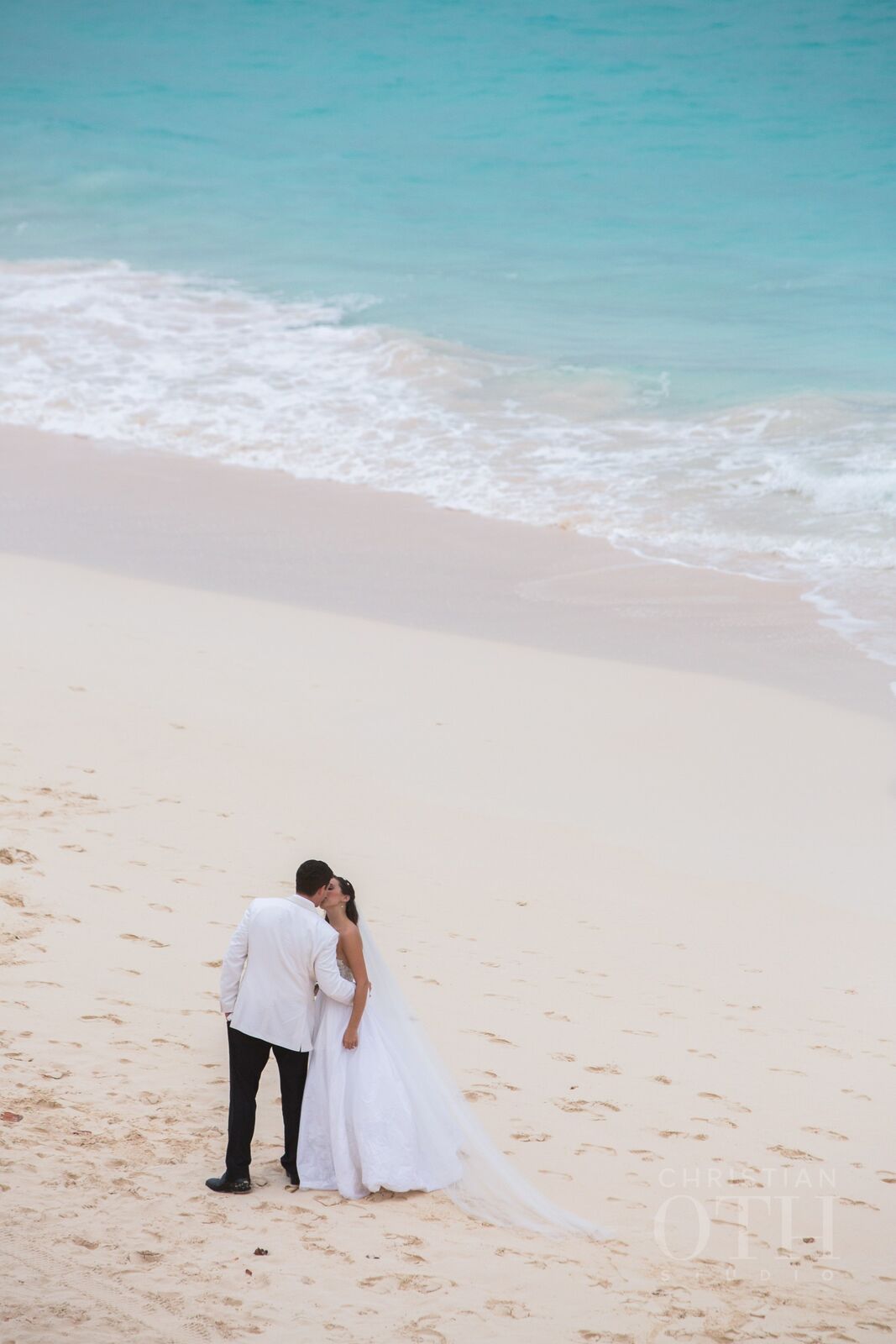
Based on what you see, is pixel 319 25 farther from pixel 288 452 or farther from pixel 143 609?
pixel 143 609

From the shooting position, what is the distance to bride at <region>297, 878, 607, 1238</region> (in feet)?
15.3

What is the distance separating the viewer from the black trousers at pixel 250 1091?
460cm

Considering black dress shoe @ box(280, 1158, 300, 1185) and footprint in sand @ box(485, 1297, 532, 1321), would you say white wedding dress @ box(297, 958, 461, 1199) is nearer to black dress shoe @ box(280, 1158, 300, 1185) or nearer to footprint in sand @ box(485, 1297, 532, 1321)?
black dress shoe @ box(280, 1158, 300, 1185)

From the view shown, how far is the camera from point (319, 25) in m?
34.9

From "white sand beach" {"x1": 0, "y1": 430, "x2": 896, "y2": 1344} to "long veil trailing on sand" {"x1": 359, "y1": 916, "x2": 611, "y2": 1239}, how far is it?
0.11 m

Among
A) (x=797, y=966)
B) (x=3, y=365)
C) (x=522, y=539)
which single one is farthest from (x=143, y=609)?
(x=3, y=365)

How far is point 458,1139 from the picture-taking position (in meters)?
4.76

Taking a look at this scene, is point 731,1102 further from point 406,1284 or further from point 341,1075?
point 406,1284

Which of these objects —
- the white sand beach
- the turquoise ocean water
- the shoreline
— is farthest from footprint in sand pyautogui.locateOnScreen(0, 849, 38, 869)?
the turquoise ocean water

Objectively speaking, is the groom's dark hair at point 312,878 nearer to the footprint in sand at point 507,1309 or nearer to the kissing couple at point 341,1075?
the kissing couple at point 341,1075

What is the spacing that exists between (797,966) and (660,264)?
19430 mm

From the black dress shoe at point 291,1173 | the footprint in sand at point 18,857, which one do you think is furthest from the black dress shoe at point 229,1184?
the footprint in sand at point 18,857

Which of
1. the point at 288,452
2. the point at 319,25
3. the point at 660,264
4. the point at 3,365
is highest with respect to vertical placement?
the point at 319,25

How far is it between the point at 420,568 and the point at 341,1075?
26.4 feet
